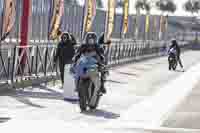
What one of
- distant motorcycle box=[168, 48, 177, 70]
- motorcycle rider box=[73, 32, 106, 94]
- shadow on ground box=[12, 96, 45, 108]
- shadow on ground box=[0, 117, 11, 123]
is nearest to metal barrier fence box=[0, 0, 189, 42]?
distant motorcycle box=[168, 48, 177, 70]

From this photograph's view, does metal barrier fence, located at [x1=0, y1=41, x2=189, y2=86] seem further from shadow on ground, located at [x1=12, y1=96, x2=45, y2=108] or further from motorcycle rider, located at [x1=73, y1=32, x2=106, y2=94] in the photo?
motorcycle rider, located at [x1=73, y1=32, x2=106, y2=94]

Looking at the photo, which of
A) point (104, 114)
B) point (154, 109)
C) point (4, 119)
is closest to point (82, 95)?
point (104, 114)

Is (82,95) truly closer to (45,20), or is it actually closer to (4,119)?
(4,119)

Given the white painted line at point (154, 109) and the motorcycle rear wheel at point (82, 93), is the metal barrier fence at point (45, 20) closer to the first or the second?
the white painted line at point (154, 109)

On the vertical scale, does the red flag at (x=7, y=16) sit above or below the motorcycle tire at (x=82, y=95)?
above

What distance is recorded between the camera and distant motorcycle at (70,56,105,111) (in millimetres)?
14433

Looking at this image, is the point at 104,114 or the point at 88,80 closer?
the point at 104,114

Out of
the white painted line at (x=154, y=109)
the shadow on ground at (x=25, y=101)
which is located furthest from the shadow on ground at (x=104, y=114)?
the shadow on ground at (x=25, y=101)

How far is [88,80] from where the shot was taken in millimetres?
14609

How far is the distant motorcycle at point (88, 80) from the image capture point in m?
14.4

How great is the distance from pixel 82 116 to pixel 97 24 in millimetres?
27332

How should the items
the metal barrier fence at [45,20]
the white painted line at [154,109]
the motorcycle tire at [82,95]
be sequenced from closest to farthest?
1. the white painted line at [154,109]
2. the motorcycle tire at [82,95]
3. the metal barrier fence at [45,20]

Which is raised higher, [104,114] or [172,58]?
[104,114]

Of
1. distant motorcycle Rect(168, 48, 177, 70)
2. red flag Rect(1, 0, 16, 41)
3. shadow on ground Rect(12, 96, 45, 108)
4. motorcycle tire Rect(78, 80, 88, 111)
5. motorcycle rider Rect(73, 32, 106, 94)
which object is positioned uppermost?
red flag Rect(1, 0, 16, 41)
